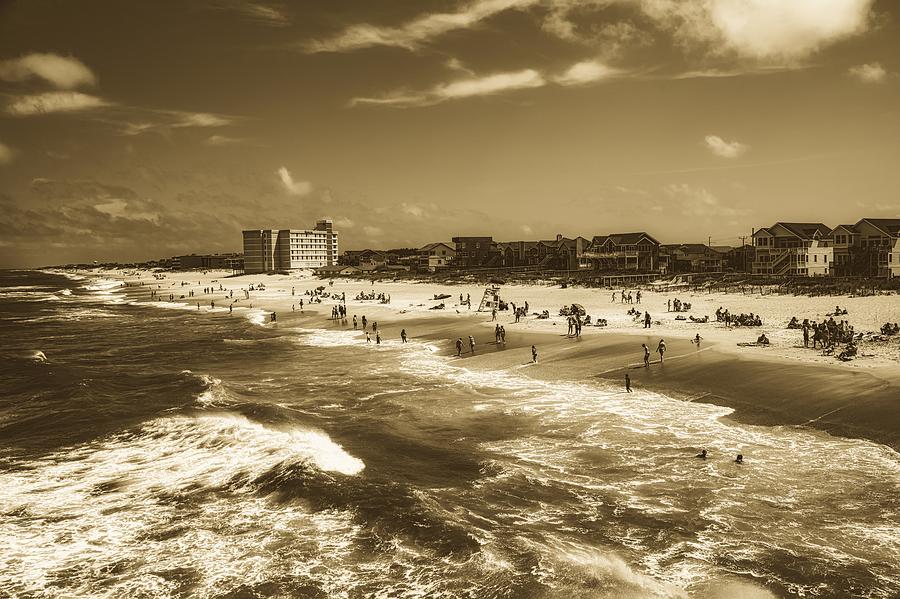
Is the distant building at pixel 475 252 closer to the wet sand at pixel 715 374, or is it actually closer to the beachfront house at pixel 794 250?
the beachfront house at pixel 794 250

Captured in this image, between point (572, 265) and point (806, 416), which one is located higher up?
point (572, 265)

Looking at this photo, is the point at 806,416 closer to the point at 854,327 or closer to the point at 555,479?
the point at 555,479

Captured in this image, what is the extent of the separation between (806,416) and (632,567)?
1234 cm

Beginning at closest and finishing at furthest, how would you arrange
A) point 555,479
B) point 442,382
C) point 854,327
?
point 555,479 → point 442,382 → point 854,327

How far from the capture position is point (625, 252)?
97938 mm

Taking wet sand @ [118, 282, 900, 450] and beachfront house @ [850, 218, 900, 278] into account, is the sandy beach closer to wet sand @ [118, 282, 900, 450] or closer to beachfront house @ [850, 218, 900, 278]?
wet sand @ [118, 282, 900, 450]

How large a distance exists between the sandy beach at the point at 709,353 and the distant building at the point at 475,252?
228 feet

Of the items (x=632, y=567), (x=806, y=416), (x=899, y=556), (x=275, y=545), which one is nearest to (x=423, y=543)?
(x=275, y=545)

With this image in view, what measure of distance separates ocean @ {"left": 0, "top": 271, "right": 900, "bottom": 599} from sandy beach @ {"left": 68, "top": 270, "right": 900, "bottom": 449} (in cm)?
182

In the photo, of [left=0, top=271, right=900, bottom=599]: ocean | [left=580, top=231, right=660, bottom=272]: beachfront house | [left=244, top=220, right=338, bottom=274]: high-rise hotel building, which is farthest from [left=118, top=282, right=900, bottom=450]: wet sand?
[left=244, top=220, right=338, bottom=274]: high-rise hotel building

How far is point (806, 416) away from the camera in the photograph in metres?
20.4

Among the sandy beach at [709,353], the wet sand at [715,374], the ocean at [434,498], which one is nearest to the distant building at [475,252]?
the sandy beach at [709,353]

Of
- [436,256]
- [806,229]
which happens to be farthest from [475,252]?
[806,229]

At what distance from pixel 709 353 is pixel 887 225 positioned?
180 feet
